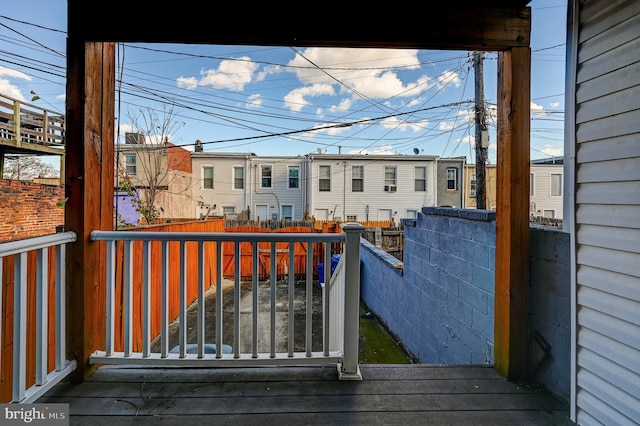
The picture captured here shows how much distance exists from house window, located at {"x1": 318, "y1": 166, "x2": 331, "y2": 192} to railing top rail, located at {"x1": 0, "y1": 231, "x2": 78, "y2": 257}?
11829mm

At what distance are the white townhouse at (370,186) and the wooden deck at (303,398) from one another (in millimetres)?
11508

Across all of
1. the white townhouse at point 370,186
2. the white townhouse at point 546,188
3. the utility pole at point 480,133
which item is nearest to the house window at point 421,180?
the white townhouse at point 370,186

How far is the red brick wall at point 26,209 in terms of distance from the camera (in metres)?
6.29

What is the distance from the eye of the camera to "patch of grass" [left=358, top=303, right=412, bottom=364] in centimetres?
368

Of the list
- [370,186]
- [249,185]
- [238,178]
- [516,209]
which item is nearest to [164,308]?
[516,209]

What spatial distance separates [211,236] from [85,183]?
0.75 m

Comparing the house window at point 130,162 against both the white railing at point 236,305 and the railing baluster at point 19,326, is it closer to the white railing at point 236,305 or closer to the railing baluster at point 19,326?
the white railing at point 236,305

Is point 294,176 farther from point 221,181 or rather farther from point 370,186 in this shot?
point 370,186

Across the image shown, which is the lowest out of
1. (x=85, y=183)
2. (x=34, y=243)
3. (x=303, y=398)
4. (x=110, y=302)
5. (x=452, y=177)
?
(x=303, y=398)

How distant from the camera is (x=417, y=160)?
44.0ft

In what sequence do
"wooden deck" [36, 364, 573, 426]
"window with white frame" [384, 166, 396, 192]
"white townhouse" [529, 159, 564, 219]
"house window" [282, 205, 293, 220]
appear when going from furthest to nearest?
"house window" [282, 205, 293, 220]
"window with white frame" [384, 166, 396, 192]
"white townhouse" [529, 159, 564, 219]
"wooden deck" [36, 364, 573, 426]

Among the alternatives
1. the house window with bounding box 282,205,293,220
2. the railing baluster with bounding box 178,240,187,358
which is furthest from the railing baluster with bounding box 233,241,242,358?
the house window with bounding box 282,205,293,220

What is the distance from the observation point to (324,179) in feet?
44.0

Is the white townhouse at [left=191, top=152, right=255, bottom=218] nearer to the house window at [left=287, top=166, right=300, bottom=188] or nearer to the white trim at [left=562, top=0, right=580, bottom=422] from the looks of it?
the house window at [left=287, top=166, right=300, bottom=188]
